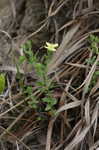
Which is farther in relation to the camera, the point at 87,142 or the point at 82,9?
the point at 82,9

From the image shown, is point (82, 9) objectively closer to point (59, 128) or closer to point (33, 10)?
point (33, 10)

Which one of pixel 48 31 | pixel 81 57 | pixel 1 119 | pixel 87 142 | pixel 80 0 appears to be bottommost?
pixel 87 142

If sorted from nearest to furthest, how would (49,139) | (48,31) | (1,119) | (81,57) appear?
(49,139), (1,119), (81,57), (48,31)

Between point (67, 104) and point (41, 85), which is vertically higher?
point (41, 85)

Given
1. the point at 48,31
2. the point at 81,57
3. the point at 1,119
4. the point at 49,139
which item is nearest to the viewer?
the point at 49,139

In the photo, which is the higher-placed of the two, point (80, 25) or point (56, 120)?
point (80, 25)

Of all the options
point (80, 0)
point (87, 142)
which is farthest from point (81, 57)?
point (87, 142)
